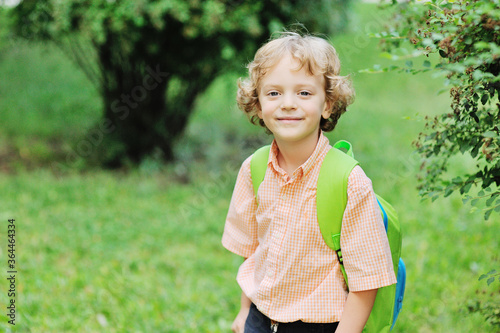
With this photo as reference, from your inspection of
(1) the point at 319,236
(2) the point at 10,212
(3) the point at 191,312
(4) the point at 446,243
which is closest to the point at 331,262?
(1) the point at 319,236

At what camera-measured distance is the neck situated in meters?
1.83

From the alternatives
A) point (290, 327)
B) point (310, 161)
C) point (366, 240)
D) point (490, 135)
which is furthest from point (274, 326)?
point (490, 135)

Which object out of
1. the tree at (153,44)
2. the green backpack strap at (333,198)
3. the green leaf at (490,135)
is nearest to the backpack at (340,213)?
the green backpack strap at (333,198)

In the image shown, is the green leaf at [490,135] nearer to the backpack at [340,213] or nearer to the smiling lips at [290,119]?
the backpack at [340,213]

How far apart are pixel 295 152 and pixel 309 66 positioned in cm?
28

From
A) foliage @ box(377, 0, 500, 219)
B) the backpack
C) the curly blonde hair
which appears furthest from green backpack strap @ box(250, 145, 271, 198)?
foliage @ box(377, 0, 500, 219)

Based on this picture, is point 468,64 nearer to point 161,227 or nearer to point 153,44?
point 161,227

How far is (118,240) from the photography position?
14.9ft

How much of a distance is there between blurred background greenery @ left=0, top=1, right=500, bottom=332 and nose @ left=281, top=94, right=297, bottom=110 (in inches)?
14.8

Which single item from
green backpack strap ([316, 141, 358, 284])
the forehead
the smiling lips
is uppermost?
the forehead

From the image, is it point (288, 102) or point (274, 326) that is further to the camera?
point (274, 326)

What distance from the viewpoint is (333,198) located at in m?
1.69

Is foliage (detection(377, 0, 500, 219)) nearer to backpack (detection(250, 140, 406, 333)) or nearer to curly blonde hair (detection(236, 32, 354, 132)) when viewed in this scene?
curly blonde hair (detection(236, 32, 354, 132))

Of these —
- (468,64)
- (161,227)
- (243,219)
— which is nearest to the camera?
(468,64)
